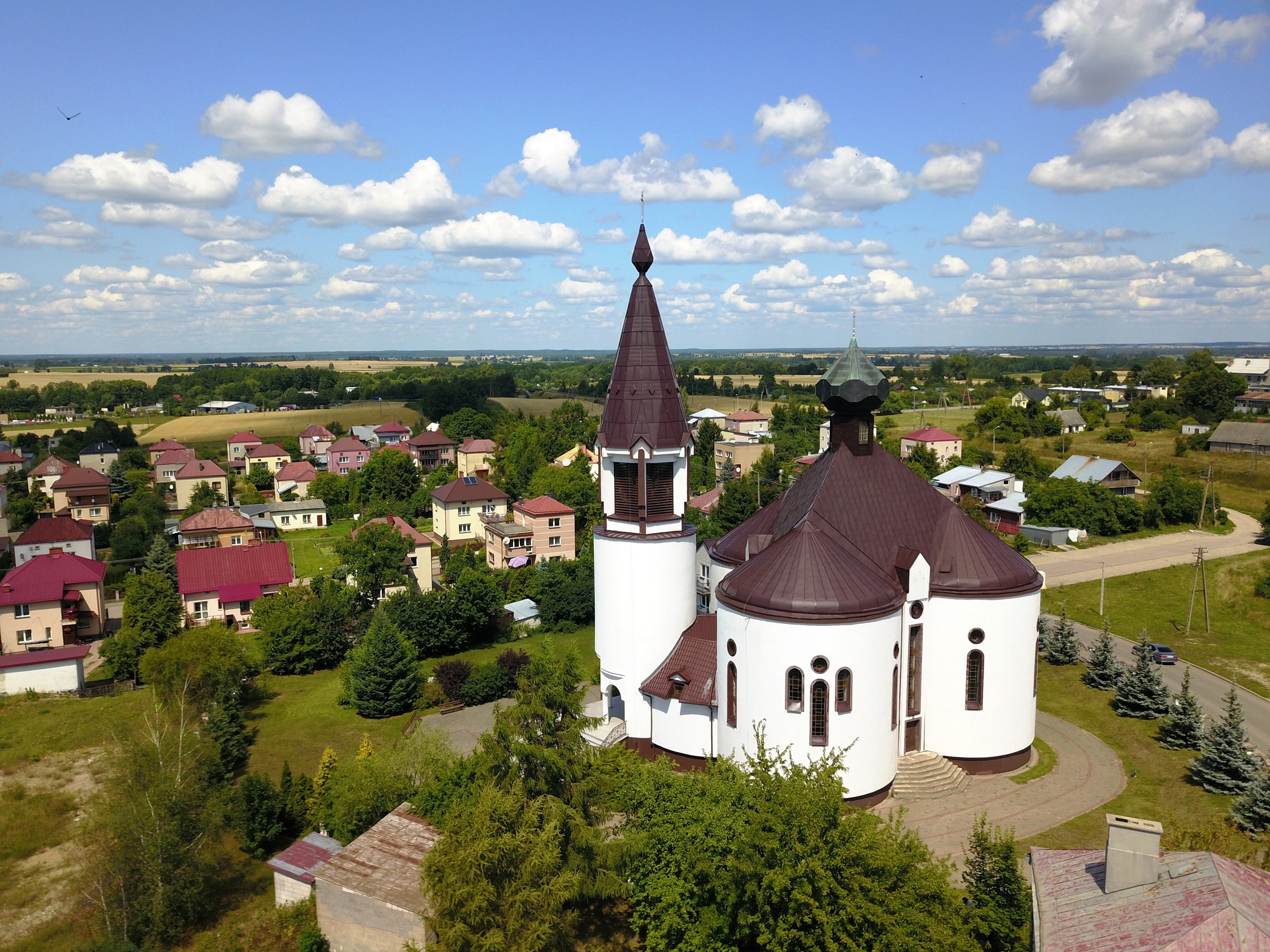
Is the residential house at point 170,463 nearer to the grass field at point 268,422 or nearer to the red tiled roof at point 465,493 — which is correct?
the grass field at point 268,422

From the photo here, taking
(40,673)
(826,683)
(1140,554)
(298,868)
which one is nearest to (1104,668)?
(826,683)

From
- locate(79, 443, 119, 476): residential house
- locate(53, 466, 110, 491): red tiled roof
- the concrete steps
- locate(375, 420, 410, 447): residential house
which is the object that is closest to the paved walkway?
the concrete steps

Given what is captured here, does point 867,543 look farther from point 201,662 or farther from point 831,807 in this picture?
point 201,662

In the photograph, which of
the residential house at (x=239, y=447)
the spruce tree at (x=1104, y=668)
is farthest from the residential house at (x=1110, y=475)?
the residential house at (x=239, y=447)

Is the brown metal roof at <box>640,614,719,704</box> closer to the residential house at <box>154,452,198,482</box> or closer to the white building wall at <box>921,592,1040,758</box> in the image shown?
the white building wall at <box>921,592,1040,758</box>

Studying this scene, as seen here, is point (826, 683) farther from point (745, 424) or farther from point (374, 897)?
point (745, 424)
